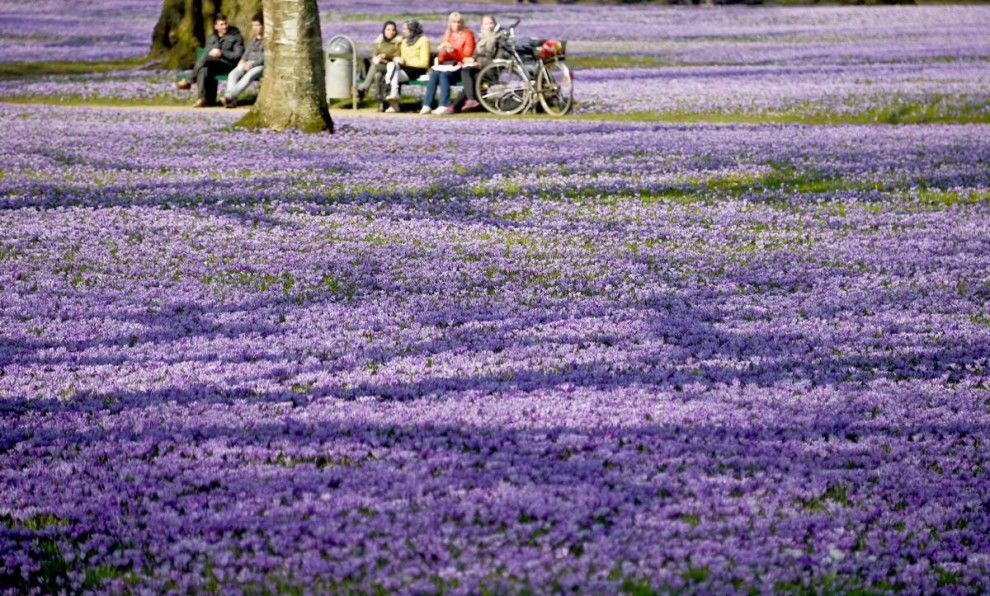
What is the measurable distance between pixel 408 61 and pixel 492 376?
20.4m

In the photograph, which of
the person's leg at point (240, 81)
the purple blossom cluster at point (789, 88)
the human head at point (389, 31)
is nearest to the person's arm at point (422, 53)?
the human head at point (389, 31)

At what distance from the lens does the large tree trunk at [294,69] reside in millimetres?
23016

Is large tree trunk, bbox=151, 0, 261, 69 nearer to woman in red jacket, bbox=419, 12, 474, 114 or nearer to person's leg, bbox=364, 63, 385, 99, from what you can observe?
person's leg, bbox=364, 63, 385, 99

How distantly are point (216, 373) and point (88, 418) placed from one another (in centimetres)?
111

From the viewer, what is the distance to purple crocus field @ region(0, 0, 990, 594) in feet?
19.3

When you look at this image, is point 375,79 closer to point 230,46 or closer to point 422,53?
point 422,53

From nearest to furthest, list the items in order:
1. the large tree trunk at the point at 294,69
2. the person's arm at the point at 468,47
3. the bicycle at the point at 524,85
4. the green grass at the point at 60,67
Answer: the large tree trunk at the point at 294,69 < the person's arm at the point at 468,47 < the bicycle at the point at 524,85 < the green grass at the point at 60,67

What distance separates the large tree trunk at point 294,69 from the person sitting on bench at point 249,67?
4941 mm

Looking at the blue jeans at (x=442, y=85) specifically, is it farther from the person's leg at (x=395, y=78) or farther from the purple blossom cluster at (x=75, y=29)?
the purple blossom cluster at (x=75, y=29)

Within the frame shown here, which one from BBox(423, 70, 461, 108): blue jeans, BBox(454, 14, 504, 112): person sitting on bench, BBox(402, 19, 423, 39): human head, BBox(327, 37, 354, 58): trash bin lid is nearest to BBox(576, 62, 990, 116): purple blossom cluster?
BBox(454, 14, 504, 112): person sitting on bench

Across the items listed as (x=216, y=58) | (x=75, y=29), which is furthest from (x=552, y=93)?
(x=75, y=29)

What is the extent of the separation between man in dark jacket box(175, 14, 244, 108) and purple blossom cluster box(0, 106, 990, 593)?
11.7m

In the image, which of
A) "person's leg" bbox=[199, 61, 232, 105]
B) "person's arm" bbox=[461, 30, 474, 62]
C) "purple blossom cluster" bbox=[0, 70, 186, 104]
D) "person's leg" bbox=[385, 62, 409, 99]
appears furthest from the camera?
"purple blossom cluster" bbox=[0, 70, 186, 104]

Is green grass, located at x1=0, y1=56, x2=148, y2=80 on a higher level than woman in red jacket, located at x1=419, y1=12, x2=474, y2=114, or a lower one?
lower
